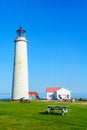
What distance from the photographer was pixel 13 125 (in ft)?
55.0

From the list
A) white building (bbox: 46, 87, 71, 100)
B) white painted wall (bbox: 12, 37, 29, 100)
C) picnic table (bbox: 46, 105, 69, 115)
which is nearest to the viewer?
picnic table (bbox: 46, 105, 69, 115)

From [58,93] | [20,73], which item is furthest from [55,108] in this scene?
[58,93]

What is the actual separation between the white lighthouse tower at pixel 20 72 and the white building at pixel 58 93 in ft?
76.8

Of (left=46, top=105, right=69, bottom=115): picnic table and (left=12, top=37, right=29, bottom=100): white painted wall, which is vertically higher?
(left=12, top=37, right=29, bottom=100): white painted wall

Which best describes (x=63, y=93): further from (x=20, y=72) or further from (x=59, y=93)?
(x=20, y=72)

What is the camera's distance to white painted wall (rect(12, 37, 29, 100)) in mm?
48719

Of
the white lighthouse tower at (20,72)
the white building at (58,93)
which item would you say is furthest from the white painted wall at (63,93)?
the white lighthouse tower at (20,72)

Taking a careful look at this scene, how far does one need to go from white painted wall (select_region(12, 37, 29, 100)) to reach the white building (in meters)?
23.6

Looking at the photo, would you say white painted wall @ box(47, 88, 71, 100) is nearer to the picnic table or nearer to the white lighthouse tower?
the white lighthouse tower

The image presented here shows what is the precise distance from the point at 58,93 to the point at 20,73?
25206 millimetres

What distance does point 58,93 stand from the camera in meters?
72.2

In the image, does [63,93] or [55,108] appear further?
[63,93]

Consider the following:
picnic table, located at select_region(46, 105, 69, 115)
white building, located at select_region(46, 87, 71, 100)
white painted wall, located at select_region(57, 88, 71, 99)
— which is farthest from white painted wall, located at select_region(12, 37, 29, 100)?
white painted wall, located at select_region(57, 88, 71, 99)

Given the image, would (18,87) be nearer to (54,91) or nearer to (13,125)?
(54,91)
